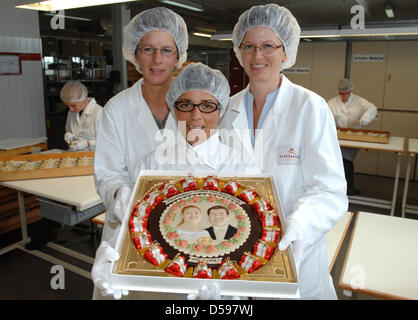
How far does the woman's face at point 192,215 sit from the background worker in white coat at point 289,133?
40 cm

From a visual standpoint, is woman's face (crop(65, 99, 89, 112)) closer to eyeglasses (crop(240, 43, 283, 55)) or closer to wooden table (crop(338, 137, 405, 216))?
eyeglasses (crop(240, 43, 283, 55))

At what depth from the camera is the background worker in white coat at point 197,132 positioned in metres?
1.54

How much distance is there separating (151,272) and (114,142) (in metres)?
0.87

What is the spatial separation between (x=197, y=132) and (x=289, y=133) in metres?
0.42

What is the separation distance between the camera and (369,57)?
21.5 ft

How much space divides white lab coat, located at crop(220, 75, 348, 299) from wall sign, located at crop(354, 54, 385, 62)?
5.77m

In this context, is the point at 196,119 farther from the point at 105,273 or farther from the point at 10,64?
the point at 10,64

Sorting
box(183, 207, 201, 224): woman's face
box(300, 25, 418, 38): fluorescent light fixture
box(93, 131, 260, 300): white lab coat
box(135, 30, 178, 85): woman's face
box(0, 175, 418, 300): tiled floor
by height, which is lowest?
box(0, 175, 418, 300): tiled floor

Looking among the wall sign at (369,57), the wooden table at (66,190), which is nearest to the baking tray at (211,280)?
the wooden table at (66,190)

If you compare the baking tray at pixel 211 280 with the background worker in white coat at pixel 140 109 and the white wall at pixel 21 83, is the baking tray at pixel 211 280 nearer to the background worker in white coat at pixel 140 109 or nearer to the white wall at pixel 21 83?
the background worker in white coat at pixel 140 109

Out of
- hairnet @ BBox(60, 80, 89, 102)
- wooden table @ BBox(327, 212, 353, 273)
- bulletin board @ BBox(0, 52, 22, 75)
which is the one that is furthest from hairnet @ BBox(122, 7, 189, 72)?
bulletin board @ BBox(0, 52, 22, 75)

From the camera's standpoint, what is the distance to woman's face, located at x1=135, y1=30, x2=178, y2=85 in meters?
1.68

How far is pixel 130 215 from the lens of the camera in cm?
119

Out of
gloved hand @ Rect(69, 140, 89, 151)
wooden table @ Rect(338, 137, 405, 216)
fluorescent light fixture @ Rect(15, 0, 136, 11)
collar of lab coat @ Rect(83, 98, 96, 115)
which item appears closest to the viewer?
fluorescent light fixture @ Rect(15, 0, 136, 11)
